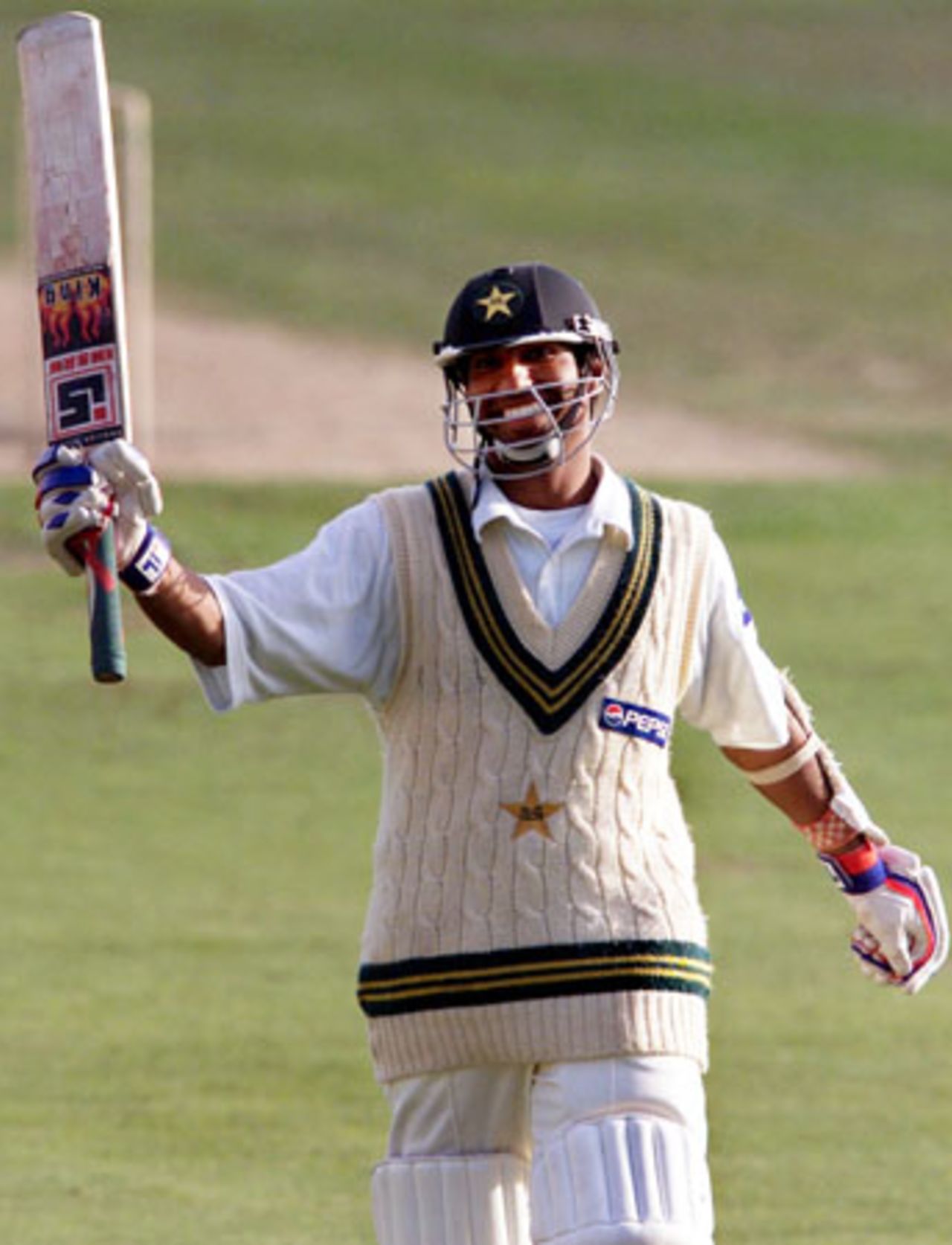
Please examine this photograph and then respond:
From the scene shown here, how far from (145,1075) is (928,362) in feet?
56.3

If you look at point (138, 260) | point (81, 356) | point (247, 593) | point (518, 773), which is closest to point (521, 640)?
point (518, 773)

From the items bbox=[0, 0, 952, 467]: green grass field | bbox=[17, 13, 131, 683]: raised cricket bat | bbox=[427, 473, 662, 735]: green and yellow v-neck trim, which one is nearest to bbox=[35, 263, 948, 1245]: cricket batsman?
bbox=[427, 473, 662, 735]: green and yellow v-neck trim

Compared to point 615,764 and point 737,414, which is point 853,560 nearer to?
point 737,414

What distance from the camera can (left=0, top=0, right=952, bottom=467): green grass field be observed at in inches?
1031

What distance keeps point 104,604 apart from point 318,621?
465 mm

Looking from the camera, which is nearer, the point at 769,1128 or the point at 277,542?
the point at 769,1128

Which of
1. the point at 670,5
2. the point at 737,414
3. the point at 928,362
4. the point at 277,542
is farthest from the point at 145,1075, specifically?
the point at 670,5

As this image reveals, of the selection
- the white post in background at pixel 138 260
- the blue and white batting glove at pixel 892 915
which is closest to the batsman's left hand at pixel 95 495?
the blue and white batting glove at pixel 892 915

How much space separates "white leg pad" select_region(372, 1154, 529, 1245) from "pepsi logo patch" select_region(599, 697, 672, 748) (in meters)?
0.66

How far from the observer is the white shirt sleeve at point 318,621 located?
5.07 m

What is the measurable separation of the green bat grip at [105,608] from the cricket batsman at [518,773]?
7 centimetres

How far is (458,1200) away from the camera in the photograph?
507 centimetres

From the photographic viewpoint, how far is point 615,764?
5.12 metres

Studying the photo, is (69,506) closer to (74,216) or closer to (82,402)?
(82,402)
